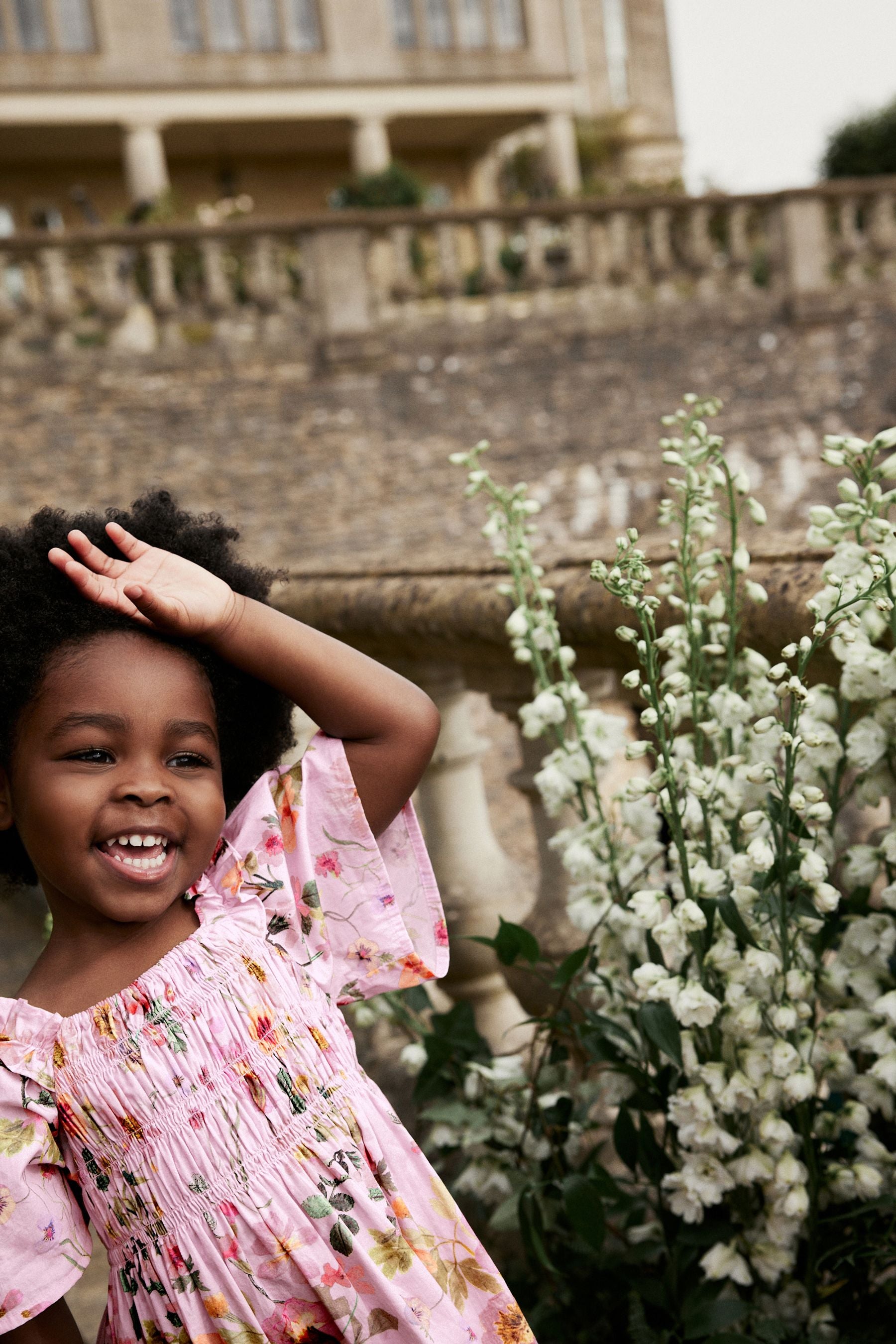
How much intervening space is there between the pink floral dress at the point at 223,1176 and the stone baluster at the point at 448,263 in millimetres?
10388

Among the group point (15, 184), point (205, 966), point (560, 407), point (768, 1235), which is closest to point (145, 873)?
point (205, 966)

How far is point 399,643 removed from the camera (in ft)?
7.34

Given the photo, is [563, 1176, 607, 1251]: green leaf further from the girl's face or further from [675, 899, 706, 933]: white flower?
the girl's face

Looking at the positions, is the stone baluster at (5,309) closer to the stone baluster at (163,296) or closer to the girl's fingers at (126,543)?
the stone baluster at (163,296)

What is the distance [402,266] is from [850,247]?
15.3ft

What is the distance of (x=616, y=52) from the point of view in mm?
21766

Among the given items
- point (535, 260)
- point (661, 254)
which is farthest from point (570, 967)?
point (661, 254)

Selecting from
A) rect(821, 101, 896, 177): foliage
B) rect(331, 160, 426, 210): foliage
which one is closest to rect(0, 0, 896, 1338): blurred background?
rect(331, 160, 426, 210): foliage

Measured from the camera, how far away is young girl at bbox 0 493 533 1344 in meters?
1.22

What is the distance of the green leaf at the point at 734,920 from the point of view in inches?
50.8

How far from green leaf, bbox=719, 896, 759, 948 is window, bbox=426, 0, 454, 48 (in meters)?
18.7

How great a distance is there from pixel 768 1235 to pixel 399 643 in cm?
116

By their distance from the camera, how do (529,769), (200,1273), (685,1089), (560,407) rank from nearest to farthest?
(200,1273)
(685,1089)
(529,769)
(560,407)

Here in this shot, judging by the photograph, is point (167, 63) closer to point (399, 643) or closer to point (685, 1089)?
point (399, 643)
